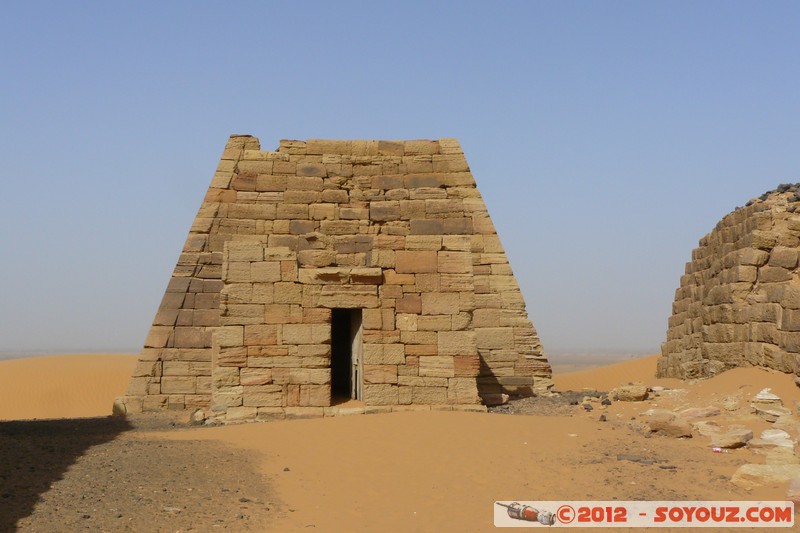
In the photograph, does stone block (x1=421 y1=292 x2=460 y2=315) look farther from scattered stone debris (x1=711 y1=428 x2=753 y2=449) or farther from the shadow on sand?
the shadow on sand

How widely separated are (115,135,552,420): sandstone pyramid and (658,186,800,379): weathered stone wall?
297 centimetres

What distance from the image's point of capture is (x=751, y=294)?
42.0ft

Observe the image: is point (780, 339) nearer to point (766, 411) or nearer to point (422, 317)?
point (766, 411)

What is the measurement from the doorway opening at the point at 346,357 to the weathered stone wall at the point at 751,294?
598 centimetres

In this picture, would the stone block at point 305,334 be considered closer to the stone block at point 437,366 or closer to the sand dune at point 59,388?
the stone block at point 437,366

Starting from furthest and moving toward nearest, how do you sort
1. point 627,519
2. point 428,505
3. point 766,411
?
point 766,411, point 428,505, point 627,519

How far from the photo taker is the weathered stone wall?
11711 mm

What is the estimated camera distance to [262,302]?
1221 cm

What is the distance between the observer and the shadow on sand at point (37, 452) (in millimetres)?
6855

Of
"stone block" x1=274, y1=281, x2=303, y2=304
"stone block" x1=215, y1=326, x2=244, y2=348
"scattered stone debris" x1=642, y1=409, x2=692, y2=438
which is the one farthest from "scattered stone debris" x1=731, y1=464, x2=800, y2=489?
"stone block" x1=215, y1=326, x2=244, y2=348

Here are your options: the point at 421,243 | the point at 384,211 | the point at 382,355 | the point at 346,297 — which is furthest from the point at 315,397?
the point at 384,211

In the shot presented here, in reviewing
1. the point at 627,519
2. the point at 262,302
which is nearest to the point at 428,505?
the point at 627,519

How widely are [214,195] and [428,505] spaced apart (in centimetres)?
922

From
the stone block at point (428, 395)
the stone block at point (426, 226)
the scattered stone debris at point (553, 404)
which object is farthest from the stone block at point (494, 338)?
the stone block at point (428, 395)
